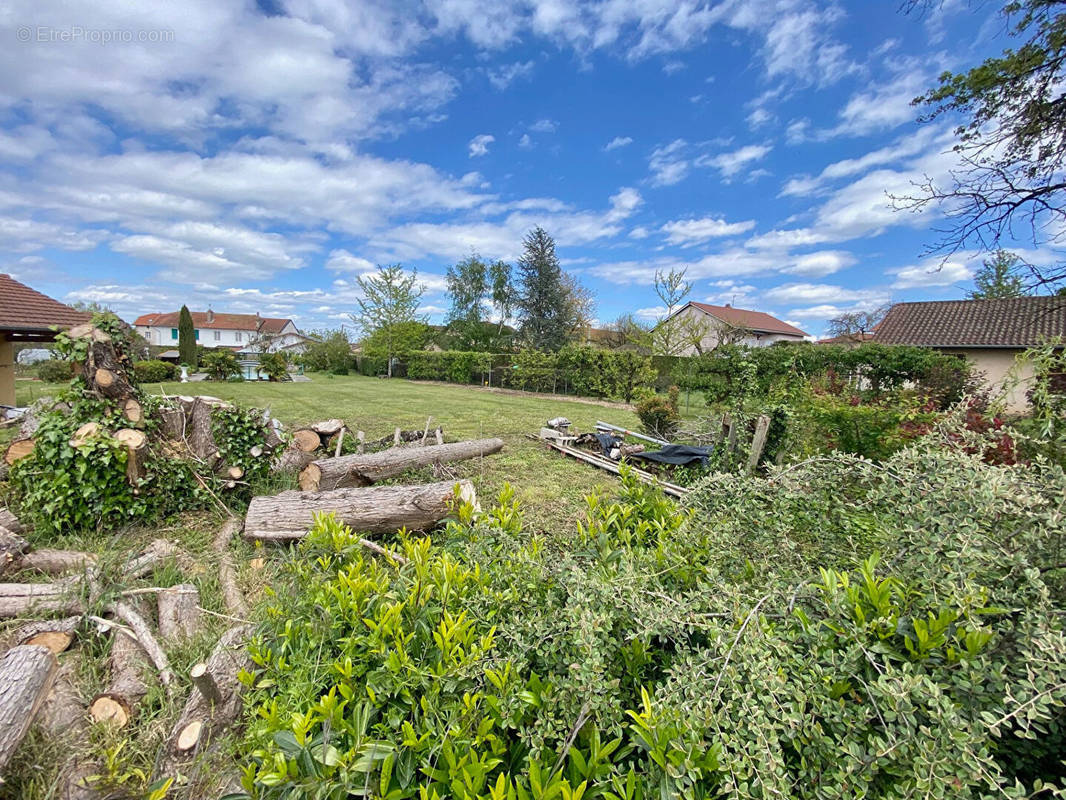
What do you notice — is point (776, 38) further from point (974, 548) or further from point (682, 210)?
point (682, 210)

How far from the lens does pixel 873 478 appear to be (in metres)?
1.67

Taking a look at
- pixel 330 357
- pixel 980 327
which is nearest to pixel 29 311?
pixel 330 357

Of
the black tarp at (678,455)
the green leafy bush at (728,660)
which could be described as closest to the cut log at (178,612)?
the green leafy bush at (728,660)

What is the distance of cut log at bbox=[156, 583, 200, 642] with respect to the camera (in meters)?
2.35

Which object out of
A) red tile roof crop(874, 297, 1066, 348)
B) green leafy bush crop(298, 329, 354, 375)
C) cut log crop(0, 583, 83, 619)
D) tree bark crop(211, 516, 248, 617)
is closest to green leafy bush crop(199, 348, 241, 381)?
green leafy bush crop(298, 329, 354, 375)

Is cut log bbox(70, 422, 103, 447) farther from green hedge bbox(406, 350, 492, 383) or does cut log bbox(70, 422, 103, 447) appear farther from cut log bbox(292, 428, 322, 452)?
green hedge bbox(406, 350, 492, 383)

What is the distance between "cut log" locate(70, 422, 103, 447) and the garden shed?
627 cm

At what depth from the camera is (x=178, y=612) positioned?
2469mm

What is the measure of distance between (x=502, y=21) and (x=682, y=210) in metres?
11.5

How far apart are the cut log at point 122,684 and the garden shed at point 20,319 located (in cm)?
872

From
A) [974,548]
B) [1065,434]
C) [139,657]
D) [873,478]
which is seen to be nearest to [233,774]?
[139,657]

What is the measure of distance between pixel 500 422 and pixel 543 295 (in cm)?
1588

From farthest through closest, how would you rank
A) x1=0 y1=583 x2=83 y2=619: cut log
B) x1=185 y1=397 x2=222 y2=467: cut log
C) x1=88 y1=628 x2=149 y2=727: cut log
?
x1=185 y1=397 x2=222 y2=467: cut log
x1=0 y1=583 x2=83 y2=619: cut log
x1=88 y1=628 x2=149 y2=727: cut log

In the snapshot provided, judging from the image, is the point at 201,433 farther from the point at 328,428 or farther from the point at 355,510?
the point at 355,510
